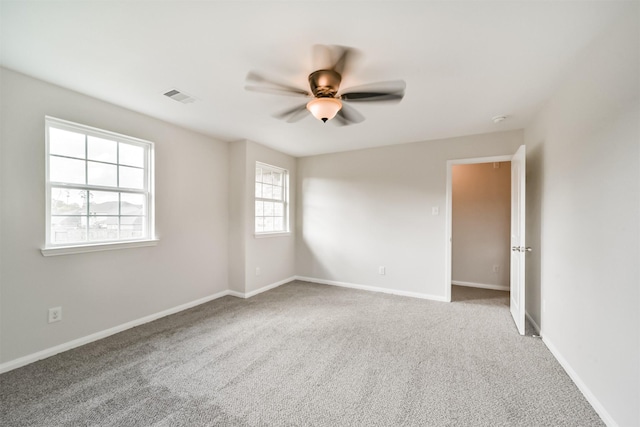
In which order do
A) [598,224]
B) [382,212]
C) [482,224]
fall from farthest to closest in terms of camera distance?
[482,224] → [382,212] → [598,224]

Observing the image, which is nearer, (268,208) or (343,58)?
(343,58)

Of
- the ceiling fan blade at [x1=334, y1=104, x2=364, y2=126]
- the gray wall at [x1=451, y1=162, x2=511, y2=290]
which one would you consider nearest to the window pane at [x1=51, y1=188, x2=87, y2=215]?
the ceiling fan blade at [x1=334, y1=104, x2=364, y2=126]

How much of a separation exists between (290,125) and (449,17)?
2114 millimetres

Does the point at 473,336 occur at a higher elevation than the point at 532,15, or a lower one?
lower

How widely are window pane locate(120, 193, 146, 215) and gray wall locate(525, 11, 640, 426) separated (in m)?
4.06

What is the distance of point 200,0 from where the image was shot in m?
1.42

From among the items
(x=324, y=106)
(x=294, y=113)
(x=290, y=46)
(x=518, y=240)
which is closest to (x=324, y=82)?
(x=324, y=106)

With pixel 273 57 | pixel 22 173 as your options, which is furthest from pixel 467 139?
pixel 22 173

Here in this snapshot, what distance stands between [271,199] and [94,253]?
2536mm

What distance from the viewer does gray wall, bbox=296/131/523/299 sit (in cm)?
391

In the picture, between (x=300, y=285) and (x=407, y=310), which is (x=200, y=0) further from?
(x=300, y=285)

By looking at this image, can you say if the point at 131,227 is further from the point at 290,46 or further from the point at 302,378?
the point at 290,46

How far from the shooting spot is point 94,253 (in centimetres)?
258

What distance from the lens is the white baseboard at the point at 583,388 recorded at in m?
1.56
